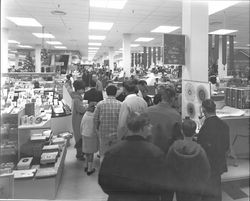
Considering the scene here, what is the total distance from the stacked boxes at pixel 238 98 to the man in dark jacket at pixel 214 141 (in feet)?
4.10

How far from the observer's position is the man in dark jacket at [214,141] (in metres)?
2.35

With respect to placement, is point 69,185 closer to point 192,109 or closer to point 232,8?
point 192,109

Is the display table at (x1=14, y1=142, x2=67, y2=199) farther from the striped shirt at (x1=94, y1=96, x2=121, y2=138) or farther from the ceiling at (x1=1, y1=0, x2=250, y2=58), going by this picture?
the ceiling at (x1=1, y1=0, x2=250, y2=58)

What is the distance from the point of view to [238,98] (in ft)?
11.7

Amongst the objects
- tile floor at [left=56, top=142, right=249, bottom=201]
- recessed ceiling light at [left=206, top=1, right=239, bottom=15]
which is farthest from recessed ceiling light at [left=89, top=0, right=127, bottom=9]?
tile floor at [left=56, top=142, right=249, bottom=201]

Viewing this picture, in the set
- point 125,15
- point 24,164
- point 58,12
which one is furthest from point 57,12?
point 24,164

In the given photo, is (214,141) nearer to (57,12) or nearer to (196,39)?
(196,39)

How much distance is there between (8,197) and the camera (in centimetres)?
156

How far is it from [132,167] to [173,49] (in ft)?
7.16

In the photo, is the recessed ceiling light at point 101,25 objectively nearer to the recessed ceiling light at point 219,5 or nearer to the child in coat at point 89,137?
the recessed ceiling light at point 219,5

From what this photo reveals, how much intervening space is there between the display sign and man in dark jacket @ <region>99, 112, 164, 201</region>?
73.6 inches

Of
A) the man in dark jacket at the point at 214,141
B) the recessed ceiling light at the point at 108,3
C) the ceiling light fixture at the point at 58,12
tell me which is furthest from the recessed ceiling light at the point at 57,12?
the man in dark jacket at the point at 214,141

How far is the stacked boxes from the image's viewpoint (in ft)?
11.4

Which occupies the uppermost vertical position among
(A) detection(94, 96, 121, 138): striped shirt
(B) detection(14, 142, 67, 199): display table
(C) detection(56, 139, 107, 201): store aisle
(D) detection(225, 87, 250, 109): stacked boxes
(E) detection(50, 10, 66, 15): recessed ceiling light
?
(E) detection(50, 10, 66, 15): recessed ceiling light
